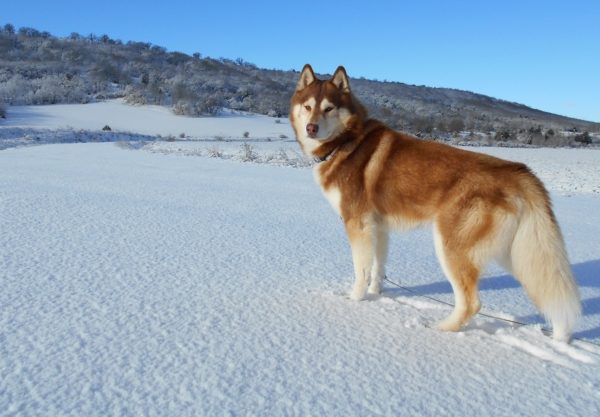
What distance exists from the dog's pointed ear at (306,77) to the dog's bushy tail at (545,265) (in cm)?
221

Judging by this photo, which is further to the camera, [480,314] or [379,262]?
[379,262]

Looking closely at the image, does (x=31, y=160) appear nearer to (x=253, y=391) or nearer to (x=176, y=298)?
(x=176, y=298)

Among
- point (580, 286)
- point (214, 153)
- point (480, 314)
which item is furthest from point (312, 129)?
point (214, 153)

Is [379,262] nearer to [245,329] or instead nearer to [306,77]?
[245,329]

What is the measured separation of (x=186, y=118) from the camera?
117 feet

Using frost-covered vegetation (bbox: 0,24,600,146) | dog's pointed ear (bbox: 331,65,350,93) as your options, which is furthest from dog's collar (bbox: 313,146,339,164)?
frost-covered vegetation (bbox: 0,24,600,146)

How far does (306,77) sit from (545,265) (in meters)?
2.64

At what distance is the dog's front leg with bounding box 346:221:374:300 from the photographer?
11.3 ft

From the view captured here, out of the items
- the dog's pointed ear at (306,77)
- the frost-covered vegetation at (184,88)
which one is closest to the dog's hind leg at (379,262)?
the dog's pointed ear at (306,77)

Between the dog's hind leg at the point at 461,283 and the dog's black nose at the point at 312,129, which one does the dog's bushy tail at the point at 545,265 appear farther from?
the dog's black nose at the point at 312,129

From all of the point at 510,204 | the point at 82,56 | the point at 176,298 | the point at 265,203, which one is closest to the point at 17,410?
the point at 176,298

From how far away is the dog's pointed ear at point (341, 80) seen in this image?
13.1 feet

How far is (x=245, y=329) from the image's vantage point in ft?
8.82

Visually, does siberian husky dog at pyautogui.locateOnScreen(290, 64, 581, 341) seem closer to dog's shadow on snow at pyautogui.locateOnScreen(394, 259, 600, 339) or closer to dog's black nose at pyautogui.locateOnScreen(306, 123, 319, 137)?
dog's black nose at pyautogui.locateOnScreen(306, 123, 319, 137)
